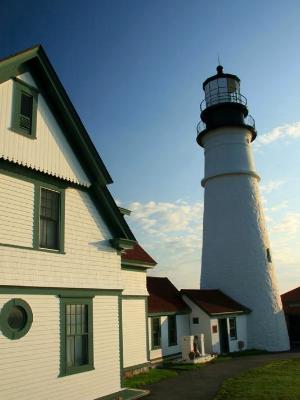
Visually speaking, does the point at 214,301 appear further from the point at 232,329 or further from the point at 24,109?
the point at 24,109

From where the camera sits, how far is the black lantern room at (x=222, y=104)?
96.2 feet

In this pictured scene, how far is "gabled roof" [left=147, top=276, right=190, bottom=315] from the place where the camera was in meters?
21.2

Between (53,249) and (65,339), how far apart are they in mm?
2512

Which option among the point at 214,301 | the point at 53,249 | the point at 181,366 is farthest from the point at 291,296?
the point at 53,249

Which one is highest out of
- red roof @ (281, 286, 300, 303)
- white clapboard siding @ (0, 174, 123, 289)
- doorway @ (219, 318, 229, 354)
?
white clapboard siding @ (0, 174, 123, 289)

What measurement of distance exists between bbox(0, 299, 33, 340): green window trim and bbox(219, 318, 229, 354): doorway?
16894 mm

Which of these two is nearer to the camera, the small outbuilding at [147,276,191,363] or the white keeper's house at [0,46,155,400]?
the white keeper's house at [0,46,155,400]

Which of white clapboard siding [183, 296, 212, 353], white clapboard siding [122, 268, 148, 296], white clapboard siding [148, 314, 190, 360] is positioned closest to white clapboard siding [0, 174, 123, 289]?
white clapboard siding [122, 268, 148, 296]

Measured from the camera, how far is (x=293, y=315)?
31.0m

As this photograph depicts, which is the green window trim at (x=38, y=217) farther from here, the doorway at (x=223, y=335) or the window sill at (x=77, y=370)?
the doorway at (x=223, y=335)

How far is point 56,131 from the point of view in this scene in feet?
39.3

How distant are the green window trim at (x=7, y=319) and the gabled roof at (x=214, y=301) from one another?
1513 centimetres

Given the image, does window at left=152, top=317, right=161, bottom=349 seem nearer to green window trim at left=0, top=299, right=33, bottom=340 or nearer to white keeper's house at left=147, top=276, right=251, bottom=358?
white keeper's house at left=147, top=276, right=251, bottom=358

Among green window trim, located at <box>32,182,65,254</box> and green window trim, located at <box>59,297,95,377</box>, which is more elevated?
green window trim, located at <box>32,182,65,254</box>
